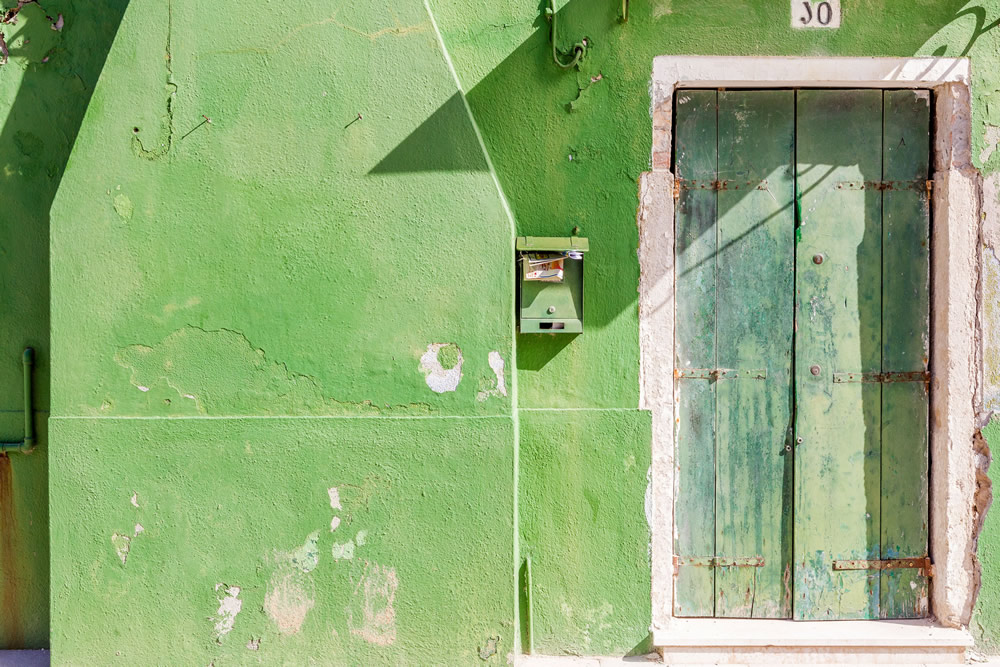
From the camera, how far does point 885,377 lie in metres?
3.55

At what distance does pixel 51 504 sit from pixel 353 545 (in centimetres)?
143

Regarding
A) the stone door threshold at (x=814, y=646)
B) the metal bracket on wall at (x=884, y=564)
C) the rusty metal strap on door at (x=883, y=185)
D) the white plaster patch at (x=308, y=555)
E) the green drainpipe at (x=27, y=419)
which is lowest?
the stone door threshold at (x=814, y=646)

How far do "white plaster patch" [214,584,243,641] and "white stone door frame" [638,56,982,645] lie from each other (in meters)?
2.02

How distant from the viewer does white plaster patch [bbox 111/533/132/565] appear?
10.5ft

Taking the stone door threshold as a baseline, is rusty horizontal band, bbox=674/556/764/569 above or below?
above

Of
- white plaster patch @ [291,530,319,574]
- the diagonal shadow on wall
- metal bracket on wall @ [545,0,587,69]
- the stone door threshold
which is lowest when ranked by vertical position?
the stone door threshold

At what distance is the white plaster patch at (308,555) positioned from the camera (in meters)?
3.19

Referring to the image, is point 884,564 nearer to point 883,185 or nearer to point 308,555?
point 883,185

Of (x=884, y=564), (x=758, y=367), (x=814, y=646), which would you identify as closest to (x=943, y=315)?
(x=758, y=367)

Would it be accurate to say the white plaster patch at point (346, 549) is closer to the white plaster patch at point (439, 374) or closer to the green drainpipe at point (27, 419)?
the white plaster patch at point (439, 374)

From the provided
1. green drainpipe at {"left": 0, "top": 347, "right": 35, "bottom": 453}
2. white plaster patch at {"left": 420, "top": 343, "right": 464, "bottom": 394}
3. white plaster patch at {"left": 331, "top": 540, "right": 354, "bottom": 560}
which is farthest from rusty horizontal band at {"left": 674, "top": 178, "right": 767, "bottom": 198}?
green drainpipe at {"left": 0, "top": 347, "right": 35, "bottom": 453}

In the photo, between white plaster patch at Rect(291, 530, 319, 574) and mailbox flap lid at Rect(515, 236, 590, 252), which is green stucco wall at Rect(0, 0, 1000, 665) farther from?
mailbox flap lid at Rect(515, 236, 590, 252)

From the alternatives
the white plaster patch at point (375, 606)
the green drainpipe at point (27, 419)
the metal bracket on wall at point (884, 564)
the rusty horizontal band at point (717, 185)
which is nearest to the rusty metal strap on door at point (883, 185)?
the rusty horizontal band at point (717, 185)

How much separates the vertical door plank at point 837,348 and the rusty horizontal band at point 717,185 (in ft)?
0.76
